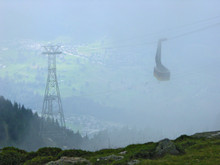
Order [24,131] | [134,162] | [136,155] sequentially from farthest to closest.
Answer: [24,131] < [136,155] < [134,162]

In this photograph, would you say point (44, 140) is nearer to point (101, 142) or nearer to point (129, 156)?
point (101, 142)

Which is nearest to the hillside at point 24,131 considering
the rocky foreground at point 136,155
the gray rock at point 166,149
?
the rocky foreground at point 136,155

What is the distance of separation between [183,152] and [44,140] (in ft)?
288

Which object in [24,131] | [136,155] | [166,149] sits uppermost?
[24,131]

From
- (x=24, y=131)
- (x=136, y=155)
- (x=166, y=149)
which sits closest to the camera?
(x=136, y=155)

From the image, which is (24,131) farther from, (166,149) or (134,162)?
(134,162)

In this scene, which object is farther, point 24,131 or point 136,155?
point 24,131

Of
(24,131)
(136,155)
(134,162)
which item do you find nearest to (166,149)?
(136,155)

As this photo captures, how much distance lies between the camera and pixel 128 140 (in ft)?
604

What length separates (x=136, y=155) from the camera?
80.5ft

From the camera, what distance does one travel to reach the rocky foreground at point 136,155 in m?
22.4

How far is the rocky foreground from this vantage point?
22.4 m

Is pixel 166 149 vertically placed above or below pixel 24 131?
below

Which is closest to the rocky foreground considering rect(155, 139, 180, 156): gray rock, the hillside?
rect(155, 139, 180, 156): gray rock
